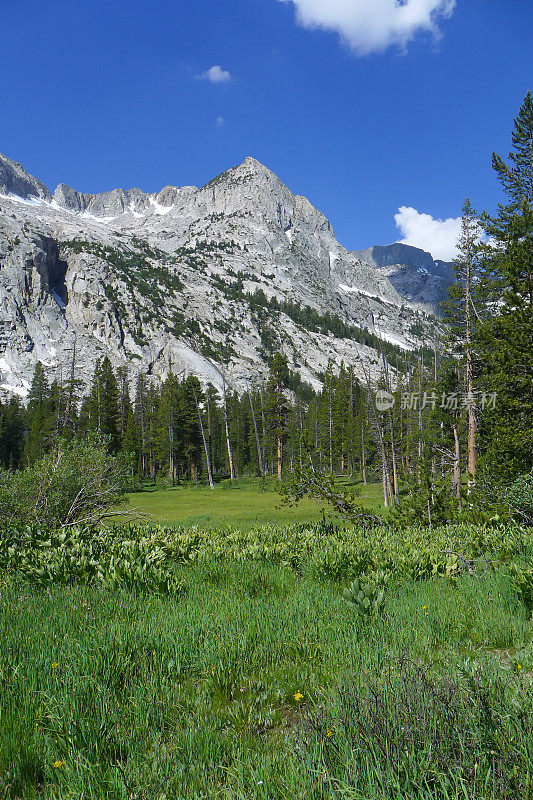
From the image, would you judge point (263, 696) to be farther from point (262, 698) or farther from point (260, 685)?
point (260, 685)

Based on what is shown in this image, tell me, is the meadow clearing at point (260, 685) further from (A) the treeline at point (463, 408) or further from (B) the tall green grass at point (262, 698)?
(A) the treeline at point (463, 408)

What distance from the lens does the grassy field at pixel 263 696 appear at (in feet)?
6.13

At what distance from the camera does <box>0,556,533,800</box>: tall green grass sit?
6.14ft

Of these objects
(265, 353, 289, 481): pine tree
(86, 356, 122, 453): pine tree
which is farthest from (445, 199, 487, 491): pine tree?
(86, 356, 122, 453): pine tree

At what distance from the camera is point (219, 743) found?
2.45m

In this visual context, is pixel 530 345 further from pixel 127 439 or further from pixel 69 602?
pixel 127 439

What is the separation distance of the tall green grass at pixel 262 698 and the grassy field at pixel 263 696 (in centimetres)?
1

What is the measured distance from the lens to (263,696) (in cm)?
309

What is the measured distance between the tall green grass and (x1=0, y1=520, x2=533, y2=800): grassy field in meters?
0.01

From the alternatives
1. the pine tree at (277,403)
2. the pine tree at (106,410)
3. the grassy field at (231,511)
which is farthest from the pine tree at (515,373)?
the pine tree at (106,410)

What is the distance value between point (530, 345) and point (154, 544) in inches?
632

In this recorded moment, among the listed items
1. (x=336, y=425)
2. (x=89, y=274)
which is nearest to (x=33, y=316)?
(x=89, y=274)

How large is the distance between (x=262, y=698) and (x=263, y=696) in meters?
0.02

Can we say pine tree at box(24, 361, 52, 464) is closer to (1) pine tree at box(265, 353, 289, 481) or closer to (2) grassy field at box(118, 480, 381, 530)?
(2) grassy field at box(118, 480, 381, 530)
